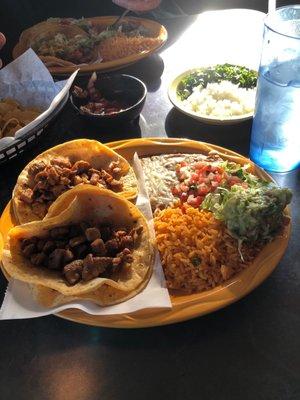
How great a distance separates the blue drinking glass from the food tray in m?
0.99

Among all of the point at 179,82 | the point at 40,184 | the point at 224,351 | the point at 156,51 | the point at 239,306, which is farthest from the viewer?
the point at 156,51

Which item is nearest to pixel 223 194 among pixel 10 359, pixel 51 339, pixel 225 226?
pixel 225 226

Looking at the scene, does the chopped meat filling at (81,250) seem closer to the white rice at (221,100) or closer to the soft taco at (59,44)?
the white rice at (221,100)

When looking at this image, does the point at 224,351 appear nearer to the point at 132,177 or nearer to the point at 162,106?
the point at 132,177

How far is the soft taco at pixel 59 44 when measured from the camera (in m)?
2.87

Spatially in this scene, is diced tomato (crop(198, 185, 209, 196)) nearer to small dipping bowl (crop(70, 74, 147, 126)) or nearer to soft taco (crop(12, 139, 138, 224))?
soft taco (crop(12, 139, 138, 224))

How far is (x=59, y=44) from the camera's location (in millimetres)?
2971

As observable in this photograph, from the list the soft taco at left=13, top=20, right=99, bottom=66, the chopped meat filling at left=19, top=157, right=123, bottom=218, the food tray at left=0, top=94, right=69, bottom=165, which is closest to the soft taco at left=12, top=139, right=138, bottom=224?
the chopped meat filling at left=19, top=157, right=123, bottom=218

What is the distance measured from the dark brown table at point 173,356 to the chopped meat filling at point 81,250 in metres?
0.19

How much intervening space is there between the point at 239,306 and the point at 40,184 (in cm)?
97

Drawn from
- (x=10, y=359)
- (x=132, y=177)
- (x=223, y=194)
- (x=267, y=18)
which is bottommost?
(x=10, y=359)

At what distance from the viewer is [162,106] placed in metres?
2.51

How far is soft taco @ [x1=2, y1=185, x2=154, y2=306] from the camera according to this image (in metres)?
1.38

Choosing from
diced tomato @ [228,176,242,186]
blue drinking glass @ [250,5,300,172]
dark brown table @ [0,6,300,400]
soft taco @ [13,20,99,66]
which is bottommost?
dark brown table @ [0,6,300,400]
